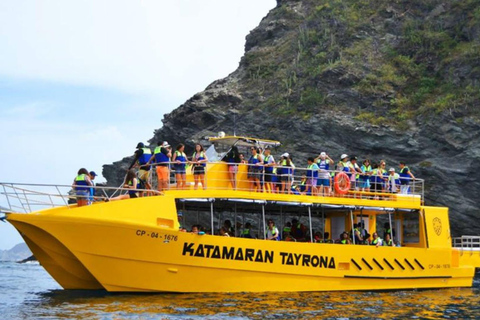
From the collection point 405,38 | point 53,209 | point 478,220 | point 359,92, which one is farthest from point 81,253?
point 405,38

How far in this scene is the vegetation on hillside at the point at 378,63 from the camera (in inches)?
1719

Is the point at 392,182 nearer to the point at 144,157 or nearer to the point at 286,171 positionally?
the point at 286,171

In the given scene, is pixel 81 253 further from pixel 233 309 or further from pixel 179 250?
pixel 233 309

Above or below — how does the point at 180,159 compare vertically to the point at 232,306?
above

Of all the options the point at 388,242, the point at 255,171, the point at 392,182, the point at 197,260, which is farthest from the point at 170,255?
the point at 392,182

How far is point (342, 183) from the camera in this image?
22.0 metres

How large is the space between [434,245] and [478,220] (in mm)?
15699

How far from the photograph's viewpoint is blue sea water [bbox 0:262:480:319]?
15.1m

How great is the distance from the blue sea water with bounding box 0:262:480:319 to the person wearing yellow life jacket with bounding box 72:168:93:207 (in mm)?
2541

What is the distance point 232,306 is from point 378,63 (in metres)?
35.0

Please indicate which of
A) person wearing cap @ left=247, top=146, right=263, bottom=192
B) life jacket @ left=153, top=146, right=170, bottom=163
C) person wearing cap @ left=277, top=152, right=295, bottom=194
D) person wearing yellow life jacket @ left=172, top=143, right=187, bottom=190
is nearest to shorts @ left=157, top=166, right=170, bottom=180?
life jacket @ left=153, top=146, right=170, bottom=163

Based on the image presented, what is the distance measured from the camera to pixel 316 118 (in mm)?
43625

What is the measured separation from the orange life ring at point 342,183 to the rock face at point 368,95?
58.0 ft

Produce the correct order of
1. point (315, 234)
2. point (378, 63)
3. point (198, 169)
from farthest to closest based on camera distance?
1. point (378, 63)
2. point (315, 234)
3. point (198, 169)
